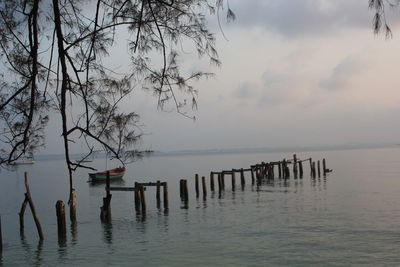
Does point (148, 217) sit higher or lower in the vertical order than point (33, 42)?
lower

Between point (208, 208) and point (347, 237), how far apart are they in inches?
471

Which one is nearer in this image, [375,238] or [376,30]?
[376,30]

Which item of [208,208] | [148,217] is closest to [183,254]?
[148,217]

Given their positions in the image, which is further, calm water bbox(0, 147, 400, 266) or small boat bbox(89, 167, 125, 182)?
small boat bbox(89, 167, 125, 182)

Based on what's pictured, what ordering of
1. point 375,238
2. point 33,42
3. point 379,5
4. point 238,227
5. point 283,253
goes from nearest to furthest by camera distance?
point 379,5
point 33,42
point 283,253
point 375,238
point 238,227

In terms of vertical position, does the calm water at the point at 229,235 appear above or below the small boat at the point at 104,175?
below

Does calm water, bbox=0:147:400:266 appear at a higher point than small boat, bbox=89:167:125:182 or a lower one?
lower

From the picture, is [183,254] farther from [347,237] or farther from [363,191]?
[363,191]

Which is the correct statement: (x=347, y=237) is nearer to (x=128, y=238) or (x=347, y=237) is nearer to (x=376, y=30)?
(x=128, y=238)

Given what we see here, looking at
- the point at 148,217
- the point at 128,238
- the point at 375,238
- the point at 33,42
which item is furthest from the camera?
the point at 148,217

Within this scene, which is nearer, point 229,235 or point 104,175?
point 229,235

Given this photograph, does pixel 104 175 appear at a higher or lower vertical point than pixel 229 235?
higher

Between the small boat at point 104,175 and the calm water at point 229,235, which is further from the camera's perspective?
the small boat at point 104,175

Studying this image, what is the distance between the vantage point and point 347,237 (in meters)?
17.1
